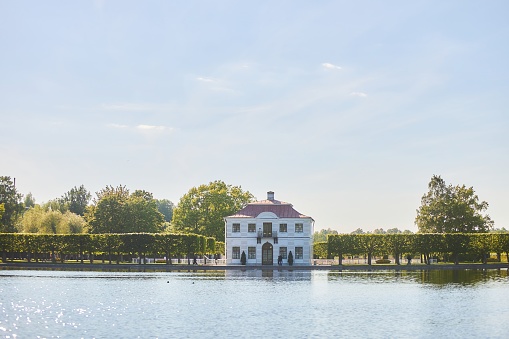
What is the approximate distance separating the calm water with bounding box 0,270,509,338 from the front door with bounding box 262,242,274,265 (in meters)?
36.5

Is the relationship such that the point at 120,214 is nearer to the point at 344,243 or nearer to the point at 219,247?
the point at 219,247

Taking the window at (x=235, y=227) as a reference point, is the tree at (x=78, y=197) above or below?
above

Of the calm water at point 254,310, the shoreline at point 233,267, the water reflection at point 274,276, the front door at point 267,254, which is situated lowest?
the calm water at point 254,310

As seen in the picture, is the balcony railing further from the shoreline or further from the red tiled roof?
the shoreline

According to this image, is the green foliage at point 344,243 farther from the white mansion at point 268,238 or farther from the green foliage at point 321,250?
the green foliage at point 321,250

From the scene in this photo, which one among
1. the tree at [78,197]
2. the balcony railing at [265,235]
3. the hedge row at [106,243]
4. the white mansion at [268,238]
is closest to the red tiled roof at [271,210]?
the white mansion at [268,238]

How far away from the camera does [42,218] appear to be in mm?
114688

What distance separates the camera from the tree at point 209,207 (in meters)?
110

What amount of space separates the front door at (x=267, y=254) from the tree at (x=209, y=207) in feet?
69.7

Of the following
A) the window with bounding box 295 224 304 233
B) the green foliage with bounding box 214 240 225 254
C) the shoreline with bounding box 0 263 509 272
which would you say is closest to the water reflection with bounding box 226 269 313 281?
the shoreline with bounding box 0 263 509 272

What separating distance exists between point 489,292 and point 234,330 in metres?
22.2

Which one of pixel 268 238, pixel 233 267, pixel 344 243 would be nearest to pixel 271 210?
pixel 268 238

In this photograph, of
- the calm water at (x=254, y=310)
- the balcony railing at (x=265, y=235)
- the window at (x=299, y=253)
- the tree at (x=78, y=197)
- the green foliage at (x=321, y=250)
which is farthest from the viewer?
the tree at (x=78, y=197)

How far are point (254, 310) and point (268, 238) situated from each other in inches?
2143
